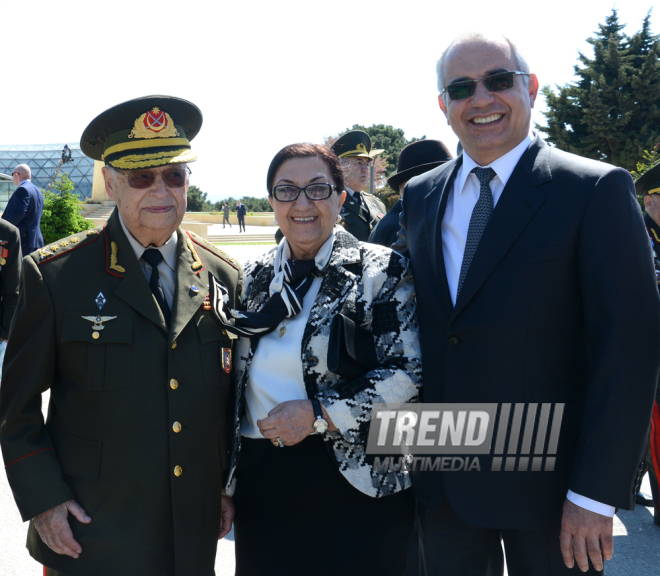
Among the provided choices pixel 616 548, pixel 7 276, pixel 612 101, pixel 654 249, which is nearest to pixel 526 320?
pixel 616 548

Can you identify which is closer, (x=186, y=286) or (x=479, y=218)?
(x=479, y=218)

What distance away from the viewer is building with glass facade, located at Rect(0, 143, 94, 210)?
65250mm

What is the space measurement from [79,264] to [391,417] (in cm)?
137

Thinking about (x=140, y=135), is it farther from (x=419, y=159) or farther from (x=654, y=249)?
(x=654, y=249)

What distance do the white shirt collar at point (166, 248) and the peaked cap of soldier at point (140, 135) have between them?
0.26m

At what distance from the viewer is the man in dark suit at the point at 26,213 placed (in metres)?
9.20

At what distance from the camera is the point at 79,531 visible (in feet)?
6.72

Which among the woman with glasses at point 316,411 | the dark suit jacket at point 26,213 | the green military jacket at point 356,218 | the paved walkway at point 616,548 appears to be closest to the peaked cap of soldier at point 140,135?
the woman with glasses at point 316,411

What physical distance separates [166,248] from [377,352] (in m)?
1.02

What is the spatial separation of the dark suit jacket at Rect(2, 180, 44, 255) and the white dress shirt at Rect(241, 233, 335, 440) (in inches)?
330

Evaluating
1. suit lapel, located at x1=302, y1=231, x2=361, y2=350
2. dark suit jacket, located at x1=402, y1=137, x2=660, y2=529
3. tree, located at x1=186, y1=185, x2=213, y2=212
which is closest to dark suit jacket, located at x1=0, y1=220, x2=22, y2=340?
suit lapel, located at x1=302, y1=231, x2=361, y2=350

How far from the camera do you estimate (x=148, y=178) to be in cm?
228

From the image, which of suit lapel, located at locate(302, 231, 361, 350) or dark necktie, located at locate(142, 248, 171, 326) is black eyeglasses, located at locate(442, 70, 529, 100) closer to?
suit lapel, located at locate(302, 231, 361, 350)

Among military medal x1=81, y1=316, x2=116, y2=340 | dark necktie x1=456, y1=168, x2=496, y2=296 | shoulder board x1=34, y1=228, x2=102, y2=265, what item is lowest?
military medal x1=81, y1=316, x2=116, y2=340
